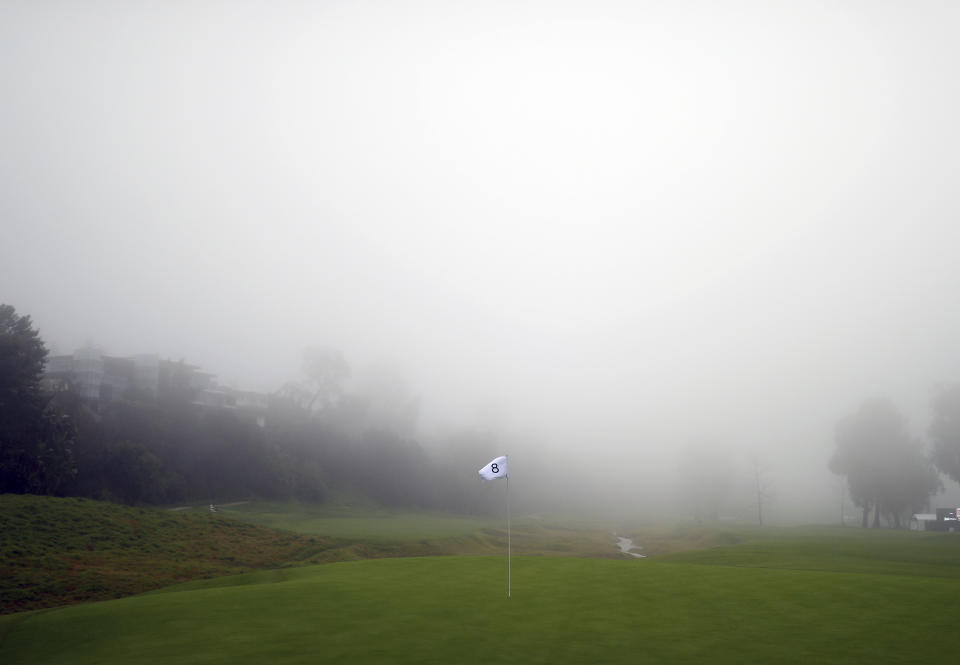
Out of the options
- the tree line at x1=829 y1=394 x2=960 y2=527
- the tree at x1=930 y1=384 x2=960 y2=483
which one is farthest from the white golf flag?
the tree line at x1=829 y1=394 x2=960 y2=527

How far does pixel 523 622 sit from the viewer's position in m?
21.1

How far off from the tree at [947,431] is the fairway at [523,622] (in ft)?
226

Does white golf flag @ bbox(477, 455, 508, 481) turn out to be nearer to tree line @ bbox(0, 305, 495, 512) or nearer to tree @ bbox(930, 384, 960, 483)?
tree line @ bbox(0, 305, 495, 512)

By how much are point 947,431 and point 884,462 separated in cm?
994

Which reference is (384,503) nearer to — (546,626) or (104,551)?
(104,551)

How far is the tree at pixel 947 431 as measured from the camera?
82000mm

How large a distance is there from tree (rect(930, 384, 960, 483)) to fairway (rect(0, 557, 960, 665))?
69.0 m

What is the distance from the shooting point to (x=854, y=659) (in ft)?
56.1

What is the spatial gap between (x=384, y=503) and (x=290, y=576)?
343ft

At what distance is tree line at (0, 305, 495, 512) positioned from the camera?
7794 centimetres

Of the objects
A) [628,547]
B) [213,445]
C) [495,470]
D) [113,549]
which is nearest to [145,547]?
[113,549]

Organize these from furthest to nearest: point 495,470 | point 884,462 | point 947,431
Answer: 1. point 884,462
2. point 947,431
3. point 495,470

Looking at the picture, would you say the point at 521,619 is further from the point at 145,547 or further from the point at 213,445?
the point at 213,445

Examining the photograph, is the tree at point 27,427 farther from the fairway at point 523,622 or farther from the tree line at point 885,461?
the tree line at point 885,461
